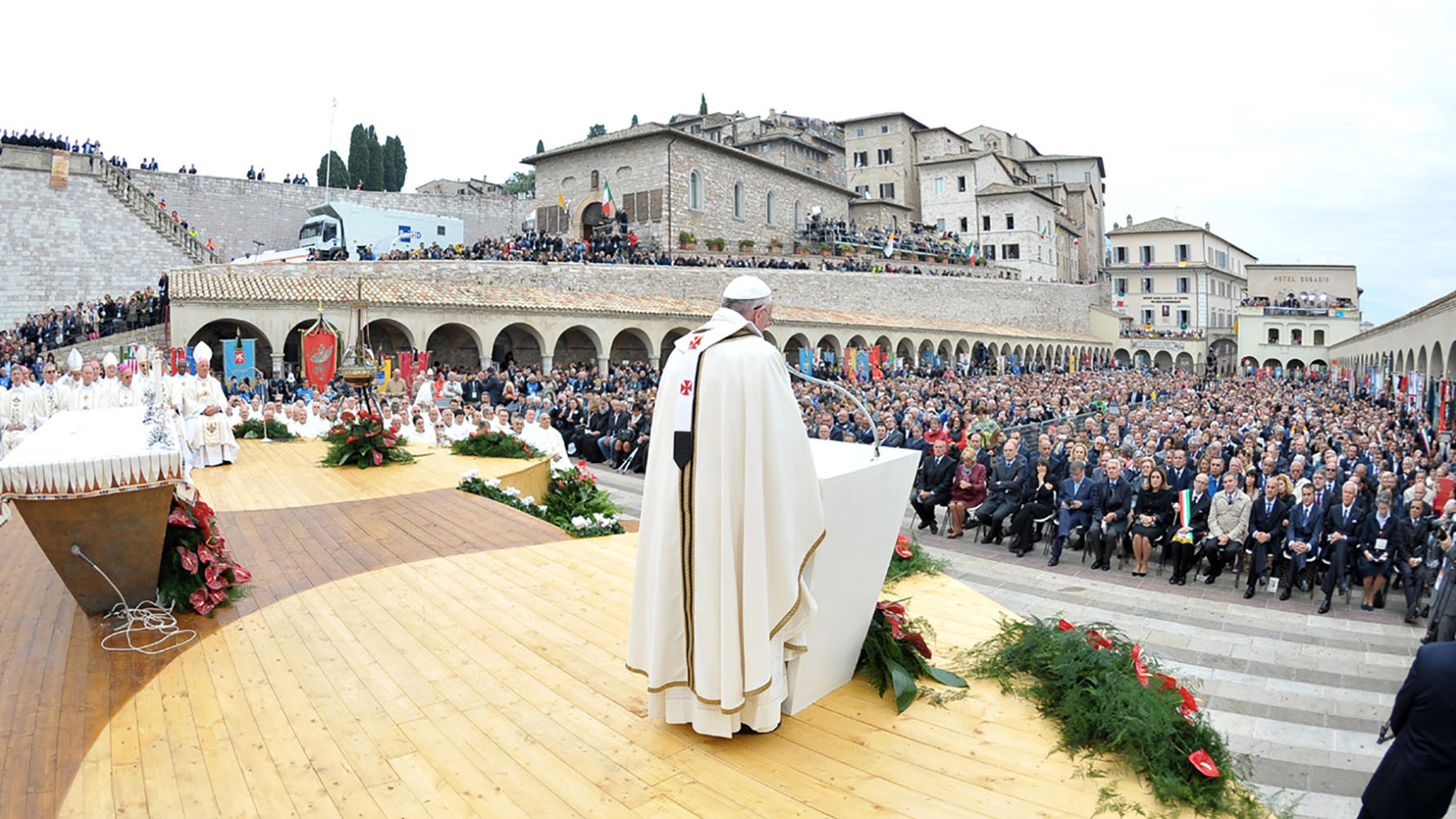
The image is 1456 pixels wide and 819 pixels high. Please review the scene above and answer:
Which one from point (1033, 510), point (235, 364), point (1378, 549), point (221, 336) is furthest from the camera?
point (221, 336)

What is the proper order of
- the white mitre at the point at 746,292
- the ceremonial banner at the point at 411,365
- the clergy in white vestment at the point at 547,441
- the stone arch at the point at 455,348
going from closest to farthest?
the white mitre at the point at 746,292 → the clergy in white vestment at the point at 547,441 → the ceremonial banner at the point at 411,365 → the stone arch at the point at 455,348

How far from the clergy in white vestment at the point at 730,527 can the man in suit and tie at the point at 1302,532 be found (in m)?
7.34

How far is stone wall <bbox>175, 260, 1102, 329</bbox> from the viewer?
2747cm

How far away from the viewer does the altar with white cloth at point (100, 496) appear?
348cm

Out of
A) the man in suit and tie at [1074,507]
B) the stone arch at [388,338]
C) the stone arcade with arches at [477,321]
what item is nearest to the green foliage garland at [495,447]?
the man in suit and tie at [1074,507]

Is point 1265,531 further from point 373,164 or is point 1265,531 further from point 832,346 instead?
point 373,164

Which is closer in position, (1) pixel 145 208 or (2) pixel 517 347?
(2) pixel 517 347

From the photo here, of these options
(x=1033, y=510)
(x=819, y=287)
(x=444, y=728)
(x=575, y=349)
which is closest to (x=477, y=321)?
(x=575, y=349)

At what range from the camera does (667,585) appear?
2.73 m

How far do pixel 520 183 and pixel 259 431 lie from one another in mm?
72664

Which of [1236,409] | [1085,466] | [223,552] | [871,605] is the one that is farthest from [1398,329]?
[223,552]

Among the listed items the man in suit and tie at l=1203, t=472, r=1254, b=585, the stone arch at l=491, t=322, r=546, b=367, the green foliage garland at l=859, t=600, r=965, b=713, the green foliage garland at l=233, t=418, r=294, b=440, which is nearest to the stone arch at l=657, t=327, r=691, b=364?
the stone arch at l=491, t=322, r=546, b=367

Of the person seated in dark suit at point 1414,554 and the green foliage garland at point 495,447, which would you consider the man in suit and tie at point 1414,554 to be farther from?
the green foliage garland at point 495,447

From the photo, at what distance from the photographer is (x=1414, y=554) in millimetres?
7590
